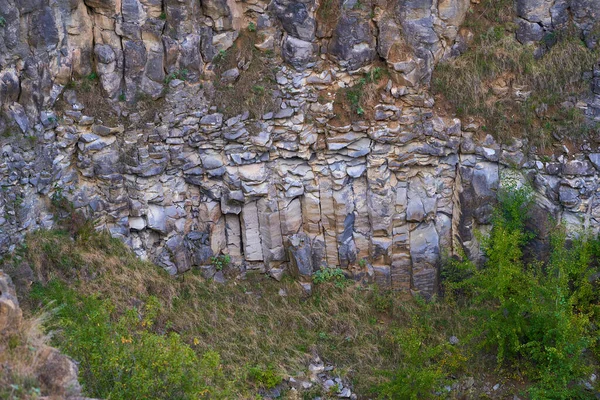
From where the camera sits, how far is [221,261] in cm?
1245

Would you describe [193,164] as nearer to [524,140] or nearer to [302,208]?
[302,208]

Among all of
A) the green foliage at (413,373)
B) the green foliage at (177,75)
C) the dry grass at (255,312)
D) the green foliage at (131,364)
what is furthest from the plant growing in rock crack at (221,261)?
the green foliage at (131,364)

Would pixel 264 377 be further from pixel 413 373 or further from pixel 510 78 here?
pixel 510 78

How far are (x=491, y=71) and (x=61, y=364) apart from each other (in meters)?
8.38

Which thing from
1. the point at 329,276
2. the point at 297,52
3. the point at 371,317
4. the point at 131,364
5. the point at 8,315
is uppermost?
the point at 297,52

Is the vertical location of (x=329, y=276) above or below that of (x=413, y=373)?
above

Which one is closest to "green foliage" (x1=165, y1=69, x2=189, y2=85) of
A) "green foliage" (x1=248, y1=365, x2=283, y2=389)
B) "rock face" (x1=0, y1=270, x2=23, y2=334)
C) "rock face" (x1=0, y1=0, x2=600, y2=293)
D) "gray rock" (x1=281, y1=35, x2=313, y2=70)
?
"rock face" (x1=0, y1=0, x2=600, y2=293)

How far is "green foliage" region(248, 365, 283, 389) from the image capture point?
418 inches

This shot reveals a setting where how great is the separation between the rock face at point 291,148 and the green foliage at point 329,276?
14 centimetres

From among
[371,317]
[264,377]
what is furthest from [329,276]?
[264,377]

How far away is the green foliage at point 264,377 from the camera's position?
10609 millimetres

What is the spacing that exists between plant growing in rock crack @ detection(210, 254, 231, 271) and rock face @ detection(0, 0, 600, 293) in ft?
0.39

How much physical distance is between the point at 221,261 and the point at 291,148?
2233mm

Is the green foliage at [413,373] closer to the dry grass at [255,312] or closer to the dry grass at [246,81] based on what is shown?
the dry grass at [255,312]
